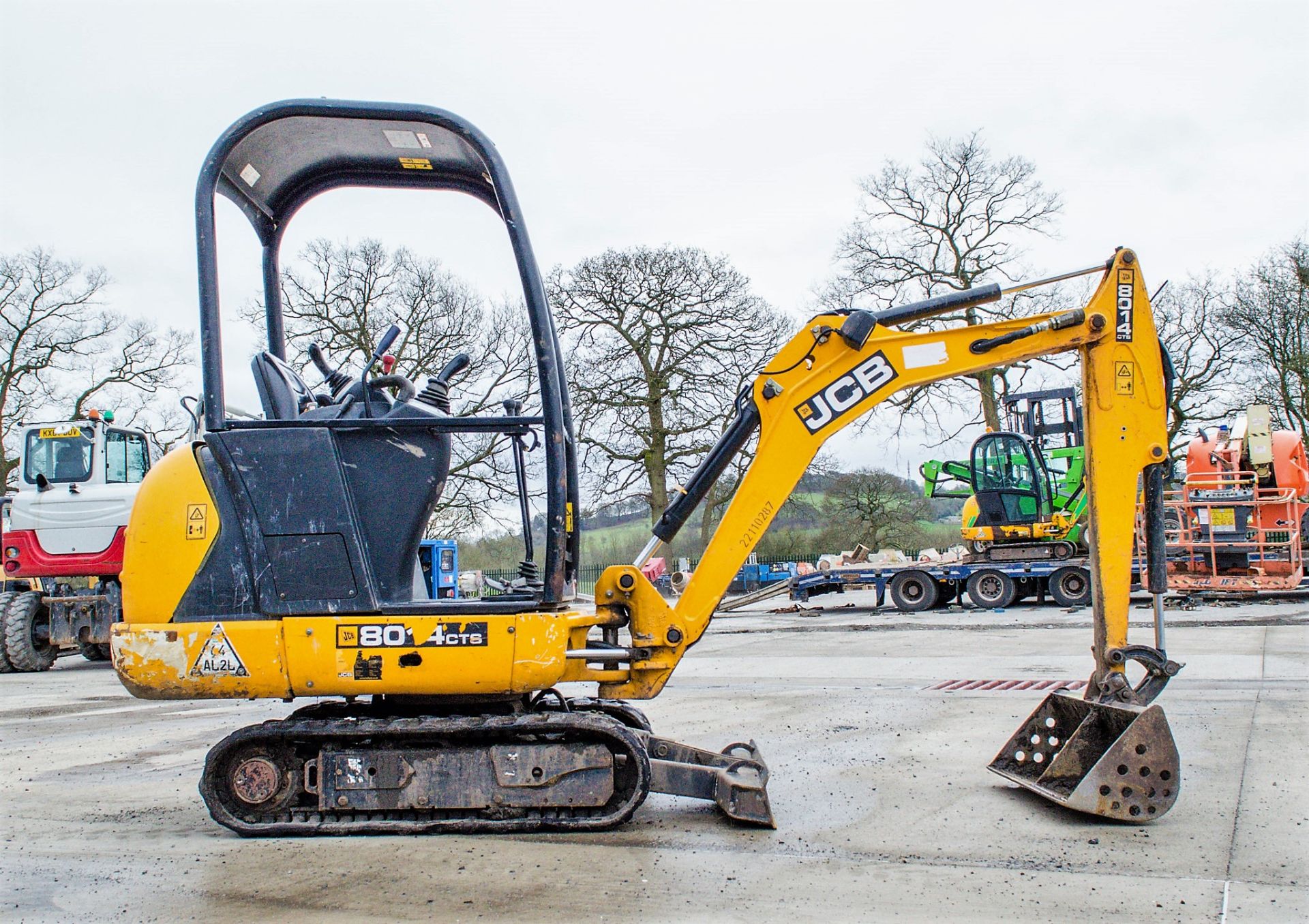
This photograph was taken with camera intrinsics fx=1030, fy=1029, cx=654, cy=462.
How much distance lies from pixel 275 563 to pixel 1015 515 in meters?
17.6

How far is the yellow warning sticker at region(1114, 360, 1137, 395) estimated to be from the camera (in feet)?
17.3

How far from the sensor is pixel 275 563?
4.64 m

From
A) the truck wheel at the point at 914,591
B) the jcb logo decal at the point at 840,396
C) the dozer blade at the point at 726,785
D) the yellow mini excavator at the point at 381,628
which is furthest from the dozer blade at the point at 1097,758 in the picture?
the truck wheel at the point at 914,591

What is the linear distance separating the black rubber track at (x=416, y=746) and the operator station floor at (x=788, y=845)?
7 centimetres

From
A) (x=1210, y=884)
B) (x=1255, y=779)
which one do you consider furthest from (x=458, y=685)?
(x=1255, y=779)

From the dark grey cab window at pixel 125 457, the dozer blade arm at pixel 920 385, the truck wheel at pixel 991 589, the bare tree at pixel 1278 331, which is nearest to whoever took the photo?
the dozer blade arm at pixel 920 385

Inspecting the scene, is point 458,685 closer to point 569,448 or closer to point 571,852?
point 571,852

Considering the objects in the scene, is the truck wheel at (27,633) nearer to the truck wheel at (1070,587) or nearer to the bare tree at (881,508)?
the truck wheel at (1070,587)

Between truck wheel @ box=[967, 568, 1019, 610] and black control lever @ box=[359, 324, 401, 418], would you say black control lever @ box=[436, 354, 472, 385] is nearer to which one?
black control lever @ box=[359, 324, 401, 418]

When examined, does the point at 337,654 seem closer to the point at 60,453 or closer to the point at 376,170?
the point at 376,170

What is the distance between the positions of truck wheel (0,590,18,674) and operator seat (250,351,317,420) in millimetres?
10986

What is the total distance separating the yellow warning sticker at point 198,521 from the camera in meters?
4.70

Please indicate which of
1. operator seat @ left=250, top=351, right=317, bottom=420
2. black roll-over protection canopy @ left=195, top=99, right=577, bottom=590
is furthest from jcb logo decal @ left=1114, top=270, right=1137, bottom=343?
operator seat @ left=250, top=351, right=317, bottom=420

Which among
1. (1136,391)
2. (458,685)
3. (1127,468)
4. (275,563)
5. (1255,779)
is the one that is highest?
(1136,391)
